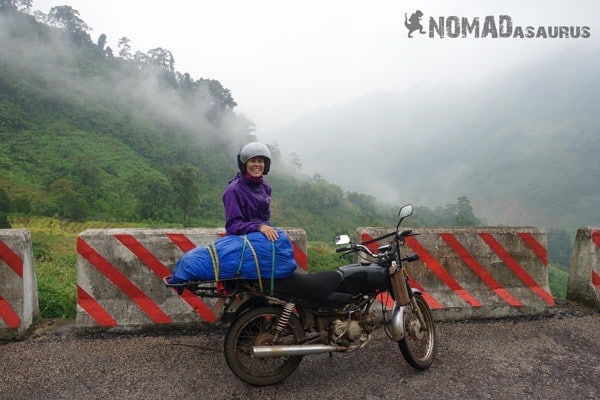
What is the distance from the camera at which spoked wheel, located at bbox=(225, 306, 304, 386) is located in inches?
124

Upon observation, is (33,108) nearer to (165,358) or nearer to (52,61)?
(52,61)

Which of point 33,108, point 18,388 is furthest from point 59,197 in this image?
point 18,388

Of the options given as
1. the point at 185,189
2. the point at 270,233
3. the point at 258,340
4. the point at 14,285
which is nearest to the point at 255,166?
the point at 270,233

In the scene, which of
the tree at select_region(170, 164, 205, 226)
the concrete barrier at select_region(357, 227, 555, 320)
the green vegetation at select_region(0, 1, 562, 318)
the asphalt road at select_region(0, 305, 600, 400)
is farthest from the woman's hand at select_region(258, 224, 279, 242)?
the tree at select_region(170, 164, 205, 226)

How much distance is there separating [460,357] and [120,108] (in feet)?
408

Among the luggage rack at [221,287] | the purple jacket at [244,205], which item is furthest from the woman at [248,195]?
the luggage rack at [221,287]

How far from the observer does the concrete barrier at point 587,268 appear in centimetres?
486

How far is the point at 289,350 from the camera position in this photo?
10.3 ft

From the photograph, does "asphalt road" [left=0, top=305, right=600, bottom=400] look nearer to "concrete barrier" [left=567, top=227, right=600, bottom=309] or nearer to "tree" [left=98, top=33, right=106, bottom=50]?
"concrete barrier" [left=567, top=227, right=600, bottom=309]

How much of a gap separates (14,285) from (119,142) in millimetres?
103274

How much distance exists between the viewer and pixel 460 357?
12.1 feet

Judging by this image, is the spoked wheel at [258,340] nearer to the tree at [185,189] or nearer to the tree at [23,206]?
the tree at [23,206]

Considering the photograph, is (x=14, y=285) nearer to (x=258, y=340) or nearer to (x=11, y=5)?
(x=258, y=340)

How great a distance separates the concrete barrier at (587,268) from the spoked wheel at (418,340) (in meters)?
2.49
